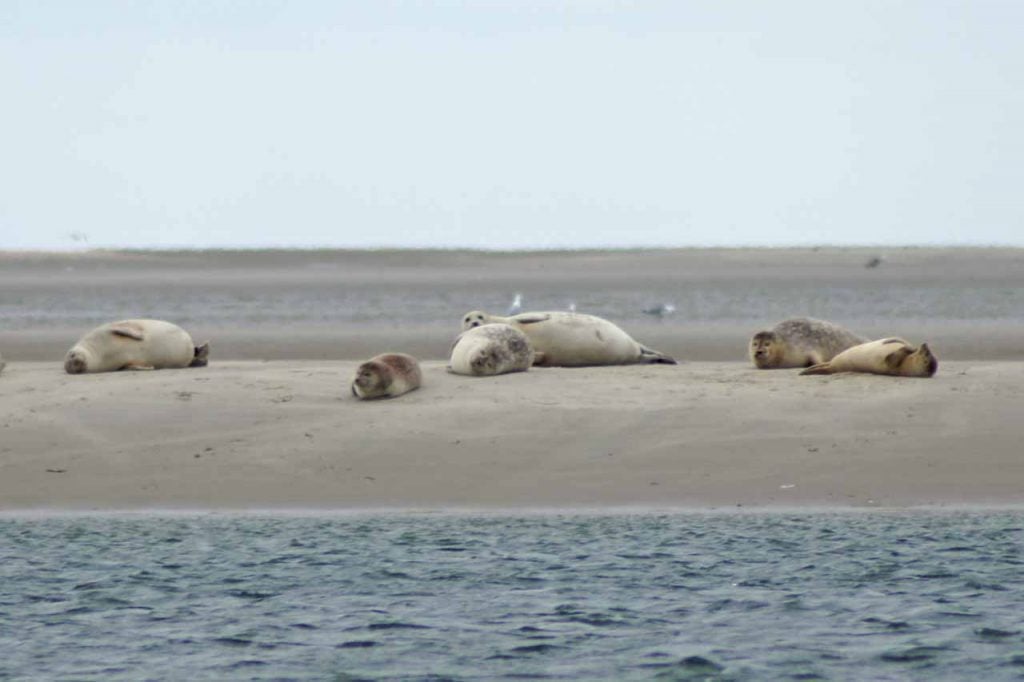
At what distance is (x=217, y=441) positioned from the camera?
1015cm

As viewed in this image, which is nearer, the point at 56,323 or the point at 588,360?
the point at 588,360

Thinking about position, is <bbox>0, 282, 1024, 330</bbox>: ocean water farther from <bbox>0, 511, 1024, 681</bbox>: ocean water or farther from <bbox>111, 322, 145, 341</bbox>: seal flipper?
<bbox>0, 511, 1024, 681</bbox>: ocean water

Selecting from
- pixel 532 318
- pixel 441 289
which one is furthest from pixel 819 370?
pixel 441 289

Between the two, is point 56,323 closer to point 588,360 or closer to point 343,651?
point 588,360

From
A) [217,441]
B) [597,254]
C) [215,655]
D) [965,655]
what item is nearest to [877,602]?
[965,655]

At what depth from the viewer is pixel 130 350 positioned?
484 inches

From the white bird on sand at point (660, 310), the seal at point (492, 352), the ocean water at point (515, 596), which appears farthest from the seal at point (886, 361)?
the white bird on sand at point (660, 310)

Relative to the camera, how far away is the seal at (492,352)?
11719 mm

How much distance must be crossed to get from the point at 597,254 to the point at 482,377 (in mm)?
34244

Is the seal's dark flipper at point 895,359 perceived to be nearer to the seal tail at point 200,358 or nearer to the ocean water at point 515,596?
the ocean water at point 515,596

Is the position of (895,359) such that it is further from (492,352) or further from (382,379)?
(382,379)

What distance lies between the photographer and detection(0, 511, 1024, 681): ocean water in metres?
5.88

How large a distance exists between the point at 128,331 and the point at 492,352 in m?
2.61

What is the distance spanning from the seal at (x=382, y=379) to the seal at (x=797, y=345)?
8.69 feet
